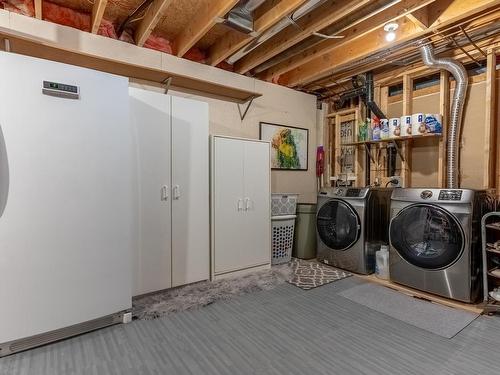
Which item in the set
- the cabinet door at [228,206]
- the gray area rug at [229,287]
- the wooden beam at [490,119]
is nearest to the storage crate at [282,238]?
the gray area rug at [229,287]

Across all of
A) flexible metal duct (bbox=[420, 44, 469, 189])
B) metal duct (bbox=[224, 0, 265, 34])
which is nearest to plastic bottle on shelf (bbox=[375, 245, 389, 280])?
flexible metal duct (bbox=[420, 44, 469, 189])


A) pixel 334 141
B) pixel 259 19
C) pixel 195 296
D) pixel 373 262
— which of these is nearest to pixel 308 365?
pixel 195 296

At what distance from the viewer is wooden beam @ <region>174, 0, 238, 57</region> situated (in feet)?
7.91

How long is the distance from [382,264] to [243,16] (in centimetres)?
292

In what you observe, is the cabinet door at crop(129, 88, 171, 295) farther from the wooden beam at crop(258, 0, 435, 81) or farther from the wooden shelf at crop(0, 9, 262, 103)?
the wooden beam at crop(258, 0, 435, 81)

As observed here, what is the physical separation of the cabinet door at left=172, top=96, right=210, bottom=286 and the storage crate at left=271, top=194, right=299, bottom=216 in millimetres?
1010

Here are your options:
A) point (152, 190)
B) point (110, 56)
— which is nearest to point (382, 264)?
point (152, 190)

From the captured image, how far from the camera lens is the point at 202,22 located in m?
2.69

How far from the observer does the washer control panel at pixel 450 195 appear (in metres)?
2.50

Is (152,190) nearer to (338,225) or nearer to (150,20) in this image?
(150,20)

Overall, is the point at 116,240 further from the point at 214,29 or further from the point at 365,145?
the point at 365,145

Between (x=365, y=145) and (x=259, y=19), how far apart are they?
2.26 metres

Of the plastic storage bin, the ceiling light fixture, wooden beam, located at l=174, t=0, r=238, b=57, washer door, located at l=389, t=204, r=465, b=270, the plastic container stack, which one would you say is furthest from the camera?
the plastic storage bin

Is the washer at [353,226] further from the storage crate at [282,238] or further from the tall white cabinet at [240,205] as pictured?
the tall white cabinet at [240,205]
